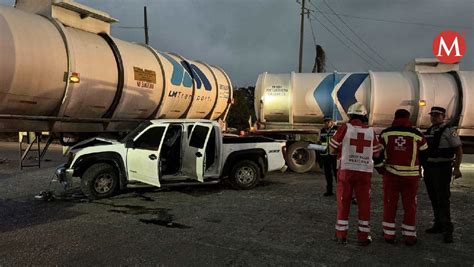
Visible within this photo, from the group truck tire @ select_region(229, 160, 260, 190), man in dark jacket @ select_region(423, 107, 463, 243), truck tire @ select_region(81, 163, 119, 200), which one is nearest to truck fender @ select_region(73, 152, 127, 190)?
truck tire @ select_region(81, 163, 119, 200)

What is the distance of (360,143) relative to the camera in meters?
5.57

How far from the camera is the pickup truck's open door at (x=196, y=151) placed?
859 centimetres

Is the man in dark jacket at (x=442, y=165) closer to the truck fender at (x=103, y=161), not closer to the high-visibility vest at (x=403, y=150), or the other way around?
the high-visibility vest at (x=403, y=150)

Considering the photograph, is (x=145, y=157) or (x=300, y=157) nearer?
(x=145, y=157)

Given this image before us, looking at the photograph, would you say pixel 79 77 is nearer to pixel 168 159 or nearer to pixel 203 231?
pixel 168 159

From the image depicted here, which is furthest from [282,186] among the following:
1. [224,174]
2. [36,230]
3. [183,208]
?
[36,230]

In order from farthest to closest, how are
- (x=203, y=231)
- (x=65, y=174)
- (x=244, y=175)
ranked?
(x=244, y=175)
(x=65, y=174)
(x=203, y=231)

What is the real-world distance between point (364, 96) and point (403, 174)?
7.46 m

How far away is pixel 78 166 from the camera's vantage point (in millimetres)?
8234

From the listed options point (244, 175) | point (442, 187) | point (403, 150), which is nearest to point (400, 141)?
point (403, 150)

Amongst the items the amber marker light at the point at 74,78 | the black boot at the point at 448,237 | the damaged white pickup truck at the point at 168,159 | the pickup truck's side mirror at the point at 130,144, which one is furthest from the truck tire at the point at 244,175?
the black boot at the point at 448,237

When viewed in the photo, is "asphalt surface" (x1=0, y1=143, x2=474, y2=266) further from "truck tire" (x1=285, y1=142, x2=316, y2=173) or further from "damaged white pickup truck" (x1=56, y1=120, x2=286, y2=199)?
"truck tire" (x1=285, y1=142, x2=316, y2=173)

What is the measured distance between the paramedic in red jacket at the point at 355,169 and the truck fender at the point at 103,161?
14.7 feet

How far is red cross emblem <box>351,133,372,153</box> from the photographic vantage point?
5539 mm
